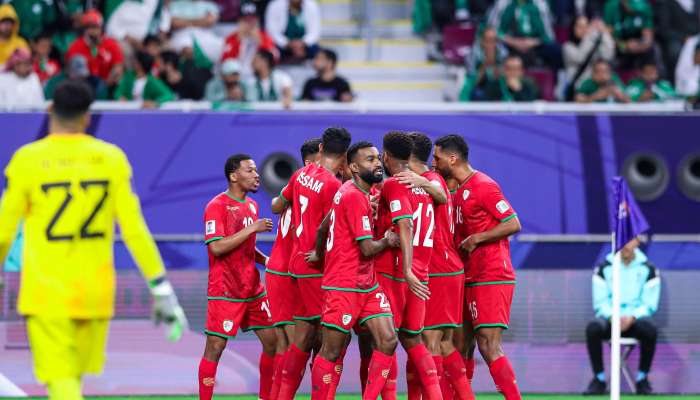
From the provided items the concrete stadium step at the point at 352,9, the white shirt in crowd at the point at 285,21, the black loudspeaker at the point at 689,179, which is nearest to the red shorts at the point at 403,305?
the black loudspeaker at the point at 689,179

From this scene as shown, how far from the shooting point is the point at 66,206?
717cm

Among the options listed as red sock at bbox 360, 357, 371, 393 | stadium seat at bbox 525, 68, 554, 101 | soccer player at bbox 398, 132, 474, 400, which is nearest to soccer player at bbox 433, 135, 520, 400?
soccer player at bbox 398, 132, 474, 400

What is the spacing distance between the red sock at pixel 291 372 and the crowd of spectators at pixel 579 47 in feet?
21.6

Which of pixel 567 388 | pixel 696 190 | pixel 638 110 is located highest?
pixel 638 110

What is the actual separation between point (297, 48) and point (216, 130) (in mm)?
3340

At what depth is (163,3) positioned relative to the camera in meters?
17.8

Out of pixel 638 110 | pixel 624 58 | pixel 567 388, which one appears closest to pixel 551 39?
pixel 624 58

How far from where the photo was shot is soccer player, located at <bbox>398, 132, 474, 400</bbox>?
387 inches

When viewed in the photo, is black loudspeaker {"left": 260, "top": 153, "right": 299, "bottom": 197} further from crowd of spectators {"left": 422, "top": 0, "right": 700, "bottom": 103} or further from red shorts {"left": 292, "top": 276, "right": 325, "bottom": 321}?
red shorts {"left": 292, "top": 276, "right": 325, "bottom": 321}

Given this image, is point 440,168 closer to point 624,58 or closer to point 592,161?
point 592,161

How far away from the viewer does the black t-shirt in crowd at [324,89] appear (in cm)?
1573

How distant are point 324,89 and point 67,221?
886 centimetres

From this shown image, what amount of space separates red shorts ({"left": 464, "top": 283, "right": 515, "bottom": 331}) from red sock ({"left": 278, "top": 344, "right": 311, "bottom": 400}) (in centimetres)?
137

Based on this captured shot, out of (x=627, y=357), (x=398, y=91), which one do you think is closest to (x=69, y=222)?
(x=627, y=357)
